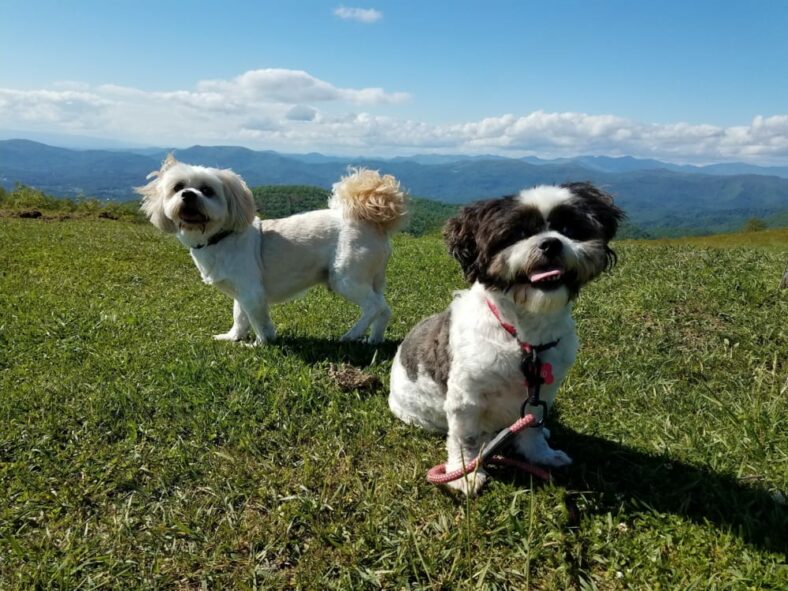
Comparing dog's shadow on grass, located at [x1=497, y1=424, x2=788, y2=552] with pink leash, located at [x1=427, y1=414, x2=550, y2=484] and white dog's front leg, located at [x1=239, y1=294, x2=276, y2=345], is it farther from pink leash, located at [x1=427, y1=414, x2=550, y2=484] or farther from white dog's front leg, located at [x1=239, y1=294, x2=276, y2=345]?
white dog's front leg, located at [x1=239, y1=294, x2=276, y2=345]

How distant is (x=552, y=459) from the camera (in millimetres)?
3828

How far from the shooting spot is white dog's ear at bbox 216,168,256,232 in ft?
21.4

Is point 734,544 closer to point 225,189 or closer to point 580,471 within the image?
point 580,471

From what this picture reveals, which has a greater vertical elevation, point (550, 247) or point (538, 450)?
point (550, 247)

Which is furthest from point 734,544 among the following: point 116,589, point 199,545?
point 116,589

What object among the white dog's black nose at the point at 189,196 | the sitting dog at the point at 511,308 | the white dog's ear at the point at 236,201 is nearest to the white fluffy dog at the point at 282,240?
the white dog's ear at the point at 236,201

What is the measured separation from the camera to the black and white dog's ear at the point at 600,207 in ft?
10.6

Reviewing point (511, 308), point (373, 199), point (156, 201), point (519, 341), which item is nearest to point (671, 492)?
point (519, 341)

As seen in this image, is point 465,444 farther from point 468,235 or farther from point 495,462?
point 468,235

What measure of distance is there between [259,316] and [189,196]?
1.64 metres

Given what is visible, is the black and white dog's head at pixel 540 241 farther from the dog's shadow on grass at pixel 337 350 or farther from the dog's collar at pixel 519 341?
the dog's shadow on grass at pixel 337 350

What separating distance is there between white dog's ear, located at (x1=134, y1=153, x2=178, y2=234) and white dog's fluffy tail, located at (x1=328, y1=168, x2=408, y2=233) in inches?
82.1

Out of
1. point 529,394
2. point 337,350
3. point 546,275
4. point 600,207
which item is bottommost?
point 337,350

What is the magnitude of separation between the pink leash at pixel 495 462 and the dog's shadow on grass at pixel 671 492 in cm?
11
